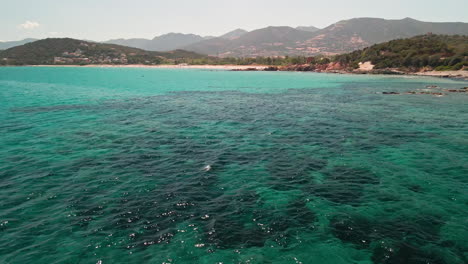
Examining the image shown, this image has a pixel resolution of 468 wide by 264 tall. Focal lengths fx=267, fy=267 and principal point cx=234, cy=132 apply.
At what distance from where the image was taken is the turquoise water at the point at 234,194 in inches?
529

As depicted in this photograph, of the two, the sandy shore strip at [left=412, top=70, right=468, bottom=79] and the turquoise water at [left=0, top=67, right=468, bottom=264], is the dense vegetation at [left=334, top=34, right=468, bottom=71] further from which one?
the turquoise water at [left=0, top=67, right=468, bottom=264]

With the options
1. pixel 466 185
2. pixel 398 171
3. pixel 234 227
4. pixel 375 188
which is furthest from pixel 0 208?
pixel 466 185

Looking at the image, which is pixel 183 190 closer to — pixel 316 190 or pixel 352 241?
pixel 316 190

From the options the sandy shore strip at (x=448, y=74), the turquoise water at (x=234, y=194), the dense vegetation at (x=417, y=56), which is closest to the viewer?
the turquoise water at (x=234, y=194)

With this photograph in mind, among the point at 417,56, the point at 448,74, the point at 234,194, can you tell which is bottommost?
the point at 234,194

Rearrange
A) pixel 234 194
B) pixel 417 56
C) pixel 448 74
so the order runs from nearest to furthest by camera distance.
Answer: pixel 234 194
pixel 448 74
pixel 417 56

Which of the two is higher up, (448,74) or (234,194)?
(448,74)

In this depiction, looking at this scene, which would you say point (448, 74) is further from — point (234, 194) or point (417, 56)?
point (234, 194)

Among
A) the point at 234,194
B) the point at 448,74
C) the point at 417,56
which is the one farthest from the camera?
the point at 417,56

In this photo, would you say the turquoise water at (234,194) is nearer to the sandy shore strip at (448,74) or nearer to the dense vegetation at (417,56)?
the sandy shore strip at (448,74)

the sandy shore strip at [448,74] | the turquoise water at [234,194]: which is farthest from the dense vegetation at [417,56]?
the turquoise water at [234,194]

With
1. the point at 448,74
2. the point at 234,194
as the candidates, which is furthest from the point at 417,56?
the point at 234,194

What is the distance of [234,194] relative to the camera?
62.7ft

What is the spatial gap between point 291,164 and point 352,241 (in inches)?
453
